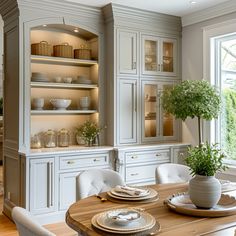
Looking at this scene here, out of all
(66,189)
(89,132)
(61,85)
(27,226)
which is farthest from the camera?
(89,132)

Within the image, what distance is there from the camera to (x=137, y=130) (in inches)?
177

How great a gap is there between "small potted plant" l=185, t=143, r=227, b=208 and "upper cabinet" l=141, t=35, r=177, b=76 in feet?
8.80

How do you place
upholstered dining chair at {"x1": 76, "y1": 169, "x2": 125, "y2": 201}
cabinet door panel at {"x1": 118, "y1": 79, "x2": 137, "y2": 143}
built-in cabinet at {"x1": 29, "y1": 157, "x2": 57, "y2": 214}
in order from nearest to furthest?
upholstered dining chair at {"x1": 76, "y1": 169, "x2": 125, "y2": 201} → built-in cabinet at {"x1": 29, "y1": 157, "x2": 57, "y2": 214} → cabinet door panel at {"x1": 118, "y1": 79, "x2": 137, "y2": 143}

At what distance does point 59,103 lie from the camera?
422cm

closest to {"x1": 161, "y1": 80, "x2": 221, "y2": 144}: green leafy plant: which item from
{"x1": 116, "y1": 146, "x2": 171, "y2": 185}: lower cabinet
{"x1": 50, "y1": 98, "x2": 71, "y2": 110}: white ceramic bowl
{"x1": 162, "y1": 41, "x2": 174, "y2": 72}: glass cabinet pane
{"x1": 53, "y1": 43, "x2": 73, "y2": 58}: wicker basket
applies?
{"x1": 116, "y1": 146, "x2": 171, "y2": 185}: lower cabinet

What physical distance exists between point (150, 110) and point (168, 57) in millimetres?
865

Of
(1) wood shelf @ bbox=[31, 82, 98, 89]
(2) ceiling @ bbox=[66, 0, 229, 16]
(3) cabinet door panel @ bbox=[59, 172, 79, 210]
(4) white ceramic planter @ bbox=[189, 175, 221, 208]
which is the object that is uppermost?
(2) ceiling @ bbox=[66, 0, 229, 16]

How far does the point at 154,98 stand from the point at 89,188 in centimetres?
232

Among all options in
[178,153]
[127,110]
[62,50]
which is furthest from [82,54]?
[178,153]

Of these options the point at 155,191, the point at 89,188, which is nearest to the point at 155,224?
the point at 155,191

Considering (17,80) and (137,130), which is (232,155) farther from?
(17,80)

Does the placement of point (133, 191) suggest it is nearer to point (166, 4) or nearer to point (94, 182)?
point (94, 182)

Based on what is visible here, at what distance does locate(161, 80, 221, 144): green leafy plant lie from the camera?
393cm

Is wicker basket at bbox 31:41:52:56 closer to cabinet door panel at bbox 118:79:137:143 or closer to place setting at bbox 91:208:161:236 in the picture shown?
cabinet door panel at bbox 118:79:137:143
